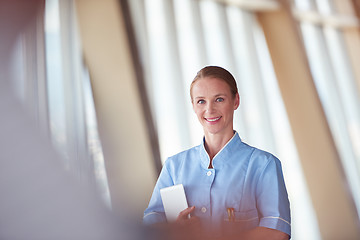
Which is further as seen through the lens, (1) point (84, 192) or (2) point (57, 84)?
(2) point (57, 84)

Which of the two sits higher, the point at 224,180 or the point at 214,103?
the point at 214,103

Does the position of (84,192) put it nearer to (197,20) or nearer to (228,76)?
(228,76)

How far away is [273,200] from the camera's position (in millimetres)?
629

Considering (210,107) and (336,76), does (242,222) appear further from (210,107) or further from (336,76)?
(336,76)

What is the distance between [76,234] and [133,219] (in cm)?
29

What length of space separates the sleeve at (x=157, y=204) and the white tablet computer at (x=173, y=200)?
24mm

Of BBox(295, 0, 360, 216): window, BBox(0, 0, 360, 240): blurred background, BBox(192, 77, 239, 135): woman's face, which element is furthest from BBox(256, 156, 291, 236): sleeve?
BBox(295, 0, 360, 216): window

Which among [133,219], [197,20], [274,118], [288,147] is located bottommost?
[133,219]

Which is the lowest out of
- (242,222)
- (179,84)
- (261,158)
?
(242,222)

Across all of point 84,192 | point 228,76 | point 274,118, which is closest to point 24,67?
point 84,192

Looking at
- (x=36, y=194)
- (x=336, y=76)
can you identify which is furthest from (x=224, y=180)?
(x=336, y=76)

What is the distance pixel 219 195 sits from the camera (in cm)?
67

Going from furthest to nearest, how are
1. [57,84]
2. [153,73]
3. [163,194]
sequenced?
[153,73] < [57,84] < [163,194]

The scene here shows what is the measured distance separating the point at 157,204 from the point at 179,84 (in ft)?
1.27
